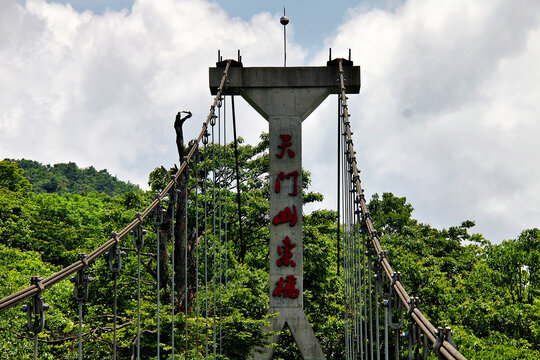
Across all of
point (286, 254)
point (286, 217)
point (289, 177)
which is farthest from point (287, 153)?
point (286, 254)

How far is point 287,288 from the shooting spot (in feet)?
32.6

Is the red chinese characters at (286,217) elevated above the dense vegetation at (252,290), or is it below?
above

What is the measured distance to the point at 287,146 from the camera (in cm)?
1005

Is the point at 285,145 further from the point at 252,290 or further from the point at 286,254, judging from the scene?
the point at 252,290

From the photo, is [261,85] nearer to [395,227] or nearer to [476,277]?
[476,277]

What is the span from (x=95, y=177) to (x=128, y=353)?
62696mm

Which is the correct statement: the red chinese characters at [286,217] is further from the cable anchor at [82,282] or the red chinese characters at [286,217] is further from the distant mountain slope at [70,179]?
the distant mountain slope at [70,179]

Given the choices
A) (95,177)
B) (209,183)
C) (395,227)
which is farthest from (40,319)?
(95,177)

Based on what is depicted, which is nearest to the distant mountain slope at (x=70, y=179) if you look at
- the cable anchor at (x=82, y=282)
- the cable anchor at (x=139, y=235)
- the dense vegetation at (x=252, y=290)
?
the dense vegetation at (x=252, y=290)

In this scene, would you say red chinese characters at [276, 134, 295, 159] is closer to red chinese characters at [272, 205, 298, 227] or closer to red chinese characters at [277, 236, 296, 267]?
red chinese characters at [272, 205, 298, 227]

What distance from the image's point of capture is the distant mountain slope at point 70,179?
198ft

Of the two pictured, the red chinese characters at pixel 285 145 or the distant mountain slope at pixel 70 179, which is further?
the distant mountain slope at pixel 70 179

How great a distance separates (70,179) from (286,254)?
201 feet

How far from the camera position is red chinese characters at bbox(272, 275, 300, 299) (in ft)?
32.6
